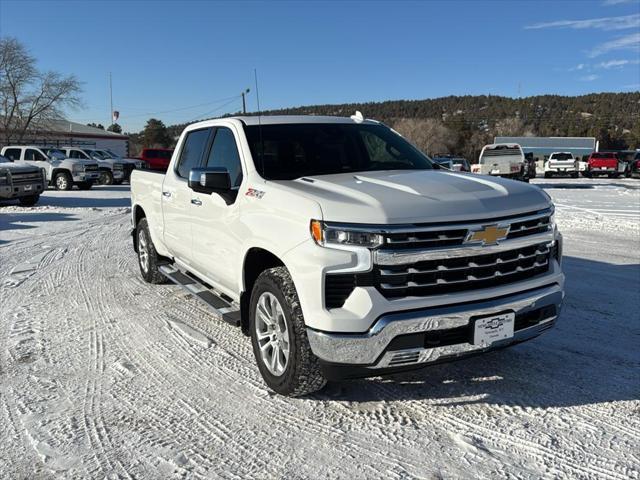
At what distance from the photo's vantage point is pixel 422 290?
10.3 feet

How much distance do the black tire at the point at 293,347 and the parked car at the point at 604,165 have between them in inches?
1441

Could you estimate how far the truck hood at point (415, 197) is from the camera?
3.10 meters

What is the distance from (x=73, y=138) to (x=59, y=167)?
40.5 meters

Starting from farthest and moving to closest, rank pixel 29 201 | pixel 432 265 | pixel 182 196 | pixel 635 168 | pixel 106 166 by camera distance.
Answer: pixel 635 168
pixel 106 166
pixel 29 201
pixel 182 196
pixel 432 265

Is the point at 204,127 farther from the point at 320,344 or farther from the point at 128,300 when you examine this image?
the point at 320,344

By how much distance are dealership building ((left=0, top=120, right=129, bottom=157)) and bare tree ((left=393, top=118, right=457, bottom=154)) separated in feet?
144

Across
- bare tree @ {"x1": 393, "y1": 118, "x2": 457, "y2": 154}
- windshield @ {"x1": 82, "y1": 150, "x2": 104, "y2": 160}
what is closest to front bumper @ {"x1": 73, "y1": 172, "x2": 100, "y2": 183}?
windshield @ {"x1": 82, "y1": 150, "x2": 104, "y2": 160}

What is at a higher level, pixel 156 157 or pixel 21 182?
pixel 156 157

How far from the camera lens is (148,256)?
666 centimetres

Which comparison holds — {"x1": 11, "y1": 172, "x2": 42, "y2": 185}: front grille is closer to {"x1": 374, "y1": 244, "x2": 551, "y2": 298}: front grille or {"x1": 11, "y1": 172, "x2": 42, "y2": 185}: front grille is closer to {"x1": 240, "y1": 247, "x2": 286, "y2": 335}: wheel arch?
{"x1": 240, "y1": 247, "x2": 286, "y2": 335}: wheel arch

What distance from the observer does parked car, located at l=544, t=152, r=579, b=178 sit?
3412 cm

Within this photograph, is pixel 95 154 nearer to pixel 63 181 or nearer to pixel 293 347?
pixel 63 181

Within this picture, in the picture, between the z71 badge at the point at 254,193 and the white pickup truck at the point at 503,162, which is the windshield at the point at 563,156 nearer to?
the white pickup truck at the point at 503,162

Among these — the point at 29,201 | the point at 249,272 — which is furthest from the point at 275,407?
the point at 29,201
